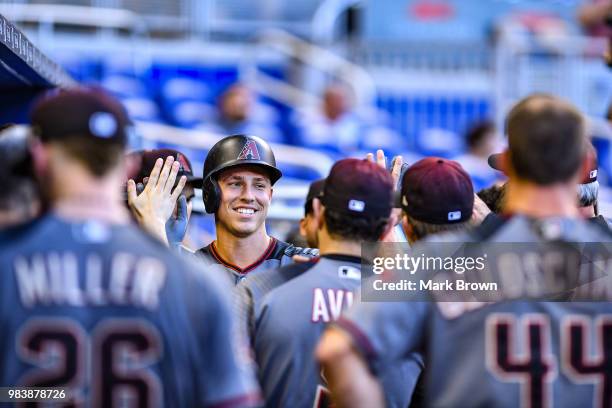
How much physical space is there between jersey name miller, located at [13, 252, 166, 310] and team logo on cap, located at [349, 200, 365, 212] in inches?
45.8

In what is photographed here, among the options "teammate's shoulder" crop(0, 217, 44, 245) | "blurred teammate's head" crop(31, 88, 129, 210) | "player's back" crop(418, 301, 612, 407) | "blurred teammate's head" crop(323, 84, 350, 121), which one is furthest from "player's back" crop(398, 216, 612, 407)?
"blurred teammate's head" crop(323, 84, 350, 121)

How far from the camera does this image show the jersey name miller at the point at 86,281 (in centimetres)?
311

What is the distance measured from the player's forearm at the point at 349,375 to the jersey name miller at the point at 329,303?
824mm

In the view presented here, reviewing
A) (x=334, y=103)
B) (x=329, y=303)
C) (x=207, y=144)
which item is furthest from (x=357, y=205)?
(x=334, y=103)

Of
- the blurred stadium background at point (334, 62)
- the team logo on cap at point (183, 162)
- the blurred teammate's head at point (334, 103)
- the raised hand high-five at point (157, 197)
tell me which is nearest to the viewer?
the raised hand high-five at point (157, 197)

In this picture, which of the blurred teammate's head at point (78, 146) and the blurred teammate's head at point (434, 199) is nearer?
the blurred teammate's head at point (78, 146)

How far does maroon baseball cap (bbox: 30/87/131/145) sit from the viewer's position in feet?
10.4

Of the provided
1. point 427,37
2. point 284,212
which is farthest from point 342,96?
point 284,212

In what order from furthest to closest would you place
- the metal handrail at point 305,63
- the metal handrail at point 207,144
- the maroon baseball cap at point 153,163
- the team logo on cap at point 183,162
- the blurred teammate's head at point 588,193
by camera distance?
the metal handrail at point 305,63 → the metal handrail at point 207,144 → the team logo on cap at point 183,162 → the maroon baseball cap at point 153,163 → the blurred teammate's head at point 588,193

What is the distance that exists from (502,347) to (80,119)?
4.99 feet

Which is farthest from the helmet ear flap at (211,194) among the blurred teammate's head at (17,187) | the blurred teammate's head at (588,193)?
the blurred teammate's head at (17,187)

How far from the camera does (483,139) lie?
11438 millimetres

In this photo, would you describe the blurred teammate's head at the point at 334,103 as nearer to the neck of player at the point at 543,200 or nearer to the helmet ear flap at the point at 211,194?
the helmet ear flap at the point at 211,194

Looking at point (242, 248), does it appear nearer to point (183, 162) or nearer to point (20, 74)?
point (183, 162)
